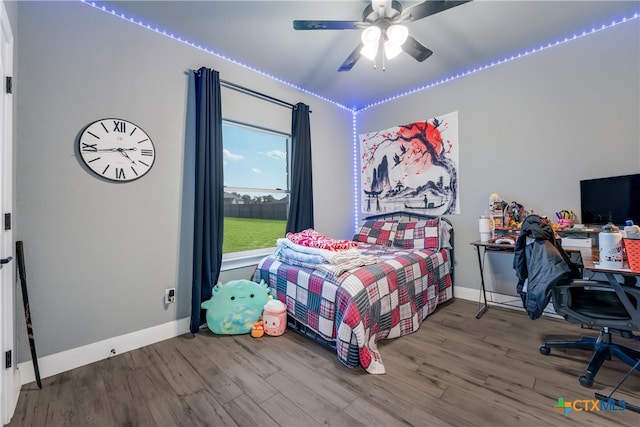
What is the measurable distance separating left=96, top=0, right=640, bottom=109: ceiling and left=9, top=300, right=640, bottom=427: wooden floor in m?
2.61

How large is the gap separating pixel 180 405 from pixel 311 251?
1.32m

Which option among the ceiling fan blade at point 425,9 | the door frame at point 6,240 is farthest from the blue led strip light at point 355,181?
the door frame at point 6,240

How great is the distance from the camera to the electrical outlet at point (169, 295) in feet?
7.32

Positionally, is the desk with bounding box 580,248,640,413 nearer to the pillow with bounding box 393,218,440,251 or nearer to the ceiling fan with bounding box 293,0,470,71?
the pillow with bounding box 393,218,440,251

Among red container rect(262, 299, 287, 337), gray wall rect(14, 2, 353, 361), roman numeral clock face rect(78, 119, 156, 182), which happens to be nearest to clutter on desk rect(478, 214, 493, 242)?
red container rect(262, 299, 287, 337)

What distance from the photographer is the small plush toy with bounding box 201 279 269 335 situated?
226cm

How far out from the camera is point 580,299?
175cm

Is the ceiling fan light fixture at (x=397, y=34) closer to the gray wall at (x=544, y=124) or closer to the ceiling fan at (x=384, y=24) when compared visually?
the ceiling fan at (x=384, y=24)

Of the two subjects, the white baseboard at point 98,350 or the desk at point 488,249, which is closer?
the white baseboard at point 98,350

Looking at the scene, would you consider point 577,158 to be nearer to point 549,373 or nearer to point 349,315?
point 549,373

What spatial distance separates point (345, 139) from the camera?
156 inches

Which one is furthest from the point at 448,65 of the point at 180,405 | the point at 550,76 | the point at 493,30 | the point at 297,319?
the point at 180,405

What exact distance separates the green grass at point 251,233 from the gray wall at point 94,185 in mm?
513

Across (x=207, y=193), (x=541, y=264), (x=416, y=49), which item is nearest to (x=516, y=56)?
(x=416, y=49)
